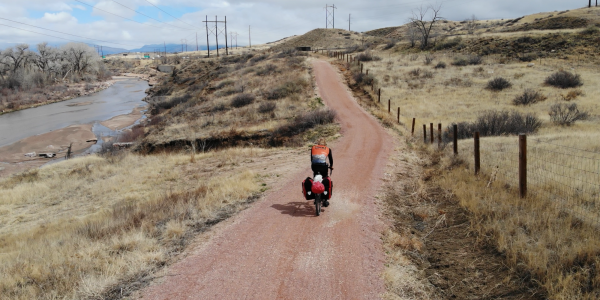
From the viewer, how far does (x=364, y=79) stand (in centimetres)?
3503

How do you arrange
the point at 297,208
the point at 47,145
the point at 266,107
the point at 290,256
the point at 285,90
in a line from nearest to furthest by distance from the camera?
the point at 290,256 → the point at 297,208 → the point at 266,107 → the point at 285,90 → the point at 47,145

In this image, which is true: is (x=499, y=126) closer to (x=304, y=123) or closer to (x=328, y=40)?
(x=304, y=123)

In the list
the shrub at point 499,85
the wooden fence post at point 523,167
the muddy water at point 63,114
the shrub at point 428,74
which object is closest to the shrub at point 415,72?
the shrub at point 428,74

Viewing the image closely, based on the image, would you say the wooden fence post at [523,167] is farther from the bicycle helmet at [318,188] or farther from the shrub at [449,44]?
the shrub at [449,44]

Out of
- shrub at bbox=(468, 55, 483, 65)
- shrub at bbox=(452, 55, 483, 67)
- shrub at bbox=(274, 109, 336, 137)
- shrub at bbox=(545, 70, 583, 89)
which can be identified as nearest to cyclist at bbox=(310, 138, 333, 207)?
shrub at bbox=(274, 109, 336, 137)

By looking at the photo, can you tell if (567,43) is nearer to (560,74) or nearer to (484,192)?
(560,74)

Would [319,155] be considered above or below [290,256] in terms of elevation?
above

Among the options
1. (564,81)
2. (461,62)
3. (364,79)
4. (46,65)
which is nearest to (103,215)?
(364,79)

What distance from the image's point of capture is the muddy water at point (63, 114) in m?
37.8

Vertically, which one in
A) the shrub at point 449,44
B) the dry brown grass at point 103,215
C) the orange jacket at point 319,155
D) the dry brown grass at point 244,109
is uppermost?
the shrub at point 449,44

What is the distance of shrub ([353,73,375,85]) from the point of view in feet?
112

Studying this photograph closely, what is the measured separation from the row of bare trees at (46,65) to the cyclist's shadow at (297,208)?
2876 inches

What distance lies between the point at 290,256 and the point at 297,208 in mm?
2413

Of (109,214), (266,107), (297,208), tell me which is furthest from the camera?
(266,107)
